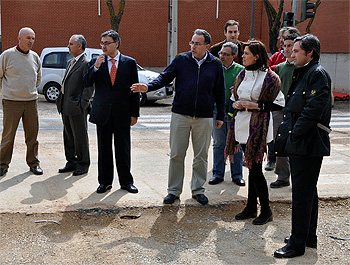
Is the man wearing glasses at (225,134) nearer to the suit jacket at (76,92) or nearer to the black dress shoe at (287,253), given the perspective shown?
the suit jacket at (76,92)

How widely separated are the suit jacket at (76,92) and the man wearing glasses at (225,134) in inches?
74.2

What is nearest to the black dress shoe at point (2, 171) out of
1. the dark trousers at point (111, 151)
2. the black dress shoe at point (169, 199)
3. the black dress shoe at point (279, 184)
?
the dark trousers at point (111, 151)

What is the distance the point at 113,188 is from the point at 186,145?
124 cm

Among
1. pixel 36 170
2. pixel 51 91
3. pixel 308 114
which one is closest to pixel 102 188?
pixel 36 170

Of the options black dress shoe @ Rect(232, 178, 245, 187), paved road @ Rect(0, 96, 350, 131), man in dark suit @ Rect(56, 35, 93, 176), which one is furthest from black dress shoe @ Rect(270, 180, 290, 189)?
paved road @ Rect(0, 96, 350, 131)

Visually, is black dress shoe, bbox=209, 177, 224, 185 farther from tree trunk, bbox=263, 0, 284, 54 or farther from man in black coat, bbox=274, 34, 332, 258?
tree trunk, bbox=263, 0, 284, 54

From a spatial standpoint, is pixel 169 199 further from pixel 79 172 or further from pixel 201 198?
pixel 79 172

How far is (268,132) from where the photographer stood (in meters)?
5.15

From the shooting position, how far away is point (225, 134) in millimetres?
6695

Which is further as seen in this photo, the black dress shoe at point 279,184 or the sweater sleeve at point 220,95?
the black dress shoe at point 279,184

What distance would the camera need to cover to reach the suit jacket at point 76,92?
6.76 metres

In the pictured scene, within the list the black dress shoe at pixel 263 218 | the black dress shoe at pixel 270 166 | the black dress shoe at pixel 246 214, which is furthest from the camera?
the black dress shoe at pixel 270 166

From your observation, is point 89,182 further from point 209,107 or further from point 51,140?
point 51,140

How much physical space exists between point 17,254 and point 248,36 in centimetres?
2515
